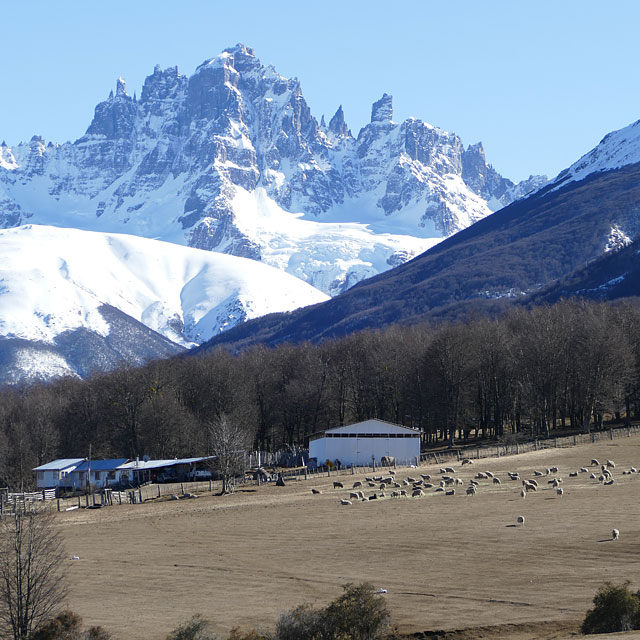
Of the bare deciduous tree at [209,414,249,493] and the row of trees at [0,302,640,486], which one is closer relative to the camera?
the bare deciduous tree at [209,414,249,493]

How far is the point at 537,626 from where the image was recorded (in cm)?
3316

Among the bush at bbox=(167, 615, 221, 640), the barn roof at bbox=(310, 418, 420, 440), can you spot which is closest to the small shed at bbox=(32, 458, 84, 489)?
the barn roof at bbox=(310, 418, 420, 440)

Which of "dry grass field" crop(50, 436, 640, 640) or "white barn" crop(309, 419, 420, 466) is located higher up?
"white barn" crop(309, 419, 420, 466)

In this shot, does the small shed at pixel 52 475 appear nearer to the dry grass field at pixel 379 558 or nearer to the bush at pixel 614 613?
the dry grass field at pixel 379 558

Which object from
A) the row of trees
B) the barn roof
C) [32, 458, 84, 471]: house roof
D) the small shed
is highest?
the row of trees

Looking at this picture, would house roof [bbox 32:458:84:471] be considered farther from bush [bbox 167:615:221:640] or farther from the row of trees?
bush [bbox 167:615:221:640]

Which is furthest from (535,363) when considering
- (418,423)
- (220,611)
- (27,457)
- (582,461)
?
(220,611)

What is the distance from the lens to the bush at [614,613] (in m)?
30.9

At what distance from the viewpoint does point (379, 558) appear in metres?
46.3

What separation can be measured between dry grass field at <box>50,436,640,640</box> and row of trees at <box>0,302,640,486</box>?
3616 centimetres

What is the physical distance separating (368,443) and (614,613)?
230 feet

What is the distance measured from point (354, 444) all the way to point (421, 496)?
34894 millimetres

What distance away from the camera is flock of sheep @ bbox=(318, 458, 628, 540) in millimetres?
66300

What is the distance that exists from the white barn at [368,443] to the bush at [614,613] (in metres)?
67.8
